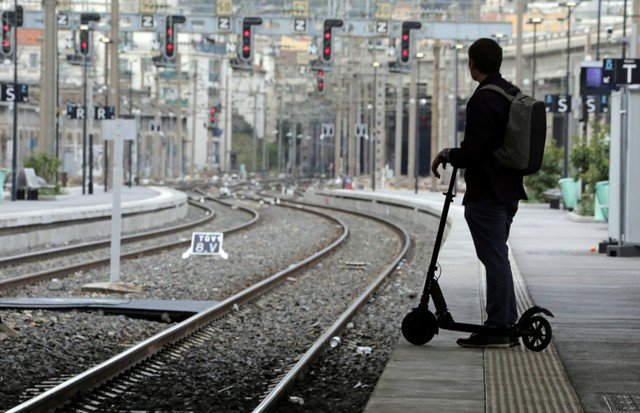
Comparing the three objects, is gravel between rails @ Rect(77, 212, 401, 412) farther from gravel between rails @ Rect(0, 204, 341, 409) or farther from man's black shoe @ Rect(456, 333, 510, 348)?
man's black shoe @ Rect(456, 333, 510, 348)

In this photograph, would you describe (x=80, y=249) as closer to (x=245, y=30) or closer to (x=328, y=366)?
(x=328, y=366)

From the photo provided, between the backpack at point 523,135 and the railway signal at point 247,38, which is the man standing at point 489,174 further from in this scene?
the railway signal at point 247,38

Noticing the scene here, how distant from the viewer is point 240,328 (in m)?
16.0

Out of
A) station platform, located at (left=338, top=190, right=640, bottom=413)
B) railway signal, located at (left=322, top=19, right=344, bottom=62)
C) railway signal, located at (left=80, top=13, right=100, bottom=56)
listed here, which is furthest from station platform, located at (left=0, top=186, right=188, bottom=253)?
station platform, located at (left=338, top=190, right=640, bottom=413)

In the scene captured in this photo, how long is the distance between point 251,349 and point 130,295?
585 centimetres

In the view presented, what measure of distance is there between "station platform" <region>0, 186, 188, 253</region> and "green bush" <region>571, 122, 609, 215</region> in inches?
470

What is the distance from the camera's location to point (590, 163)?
42875 mm

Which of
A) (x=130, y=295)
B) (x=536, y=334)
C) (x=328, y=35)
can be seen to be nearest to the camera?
(x=536, y=334)

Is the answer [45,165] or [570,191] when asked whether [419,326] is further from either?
[45,165]

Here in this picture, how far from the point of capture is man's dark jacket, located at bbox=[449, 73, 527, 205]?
10.8 m

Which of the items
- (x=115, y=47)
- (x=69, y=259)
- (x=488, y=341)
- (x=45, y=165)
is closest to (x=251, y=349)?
(x=488, y=341)

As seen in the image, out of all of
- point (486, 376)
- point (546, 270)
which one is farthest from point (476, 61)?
point (546, 270)

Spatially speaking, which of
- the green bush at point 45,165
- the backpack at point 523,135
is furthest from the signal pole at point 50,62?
the backpack at point 523,135

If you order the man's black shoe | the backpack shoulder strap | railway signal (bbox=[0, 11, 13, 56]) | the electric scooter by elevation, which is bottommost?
the man's black shoe
